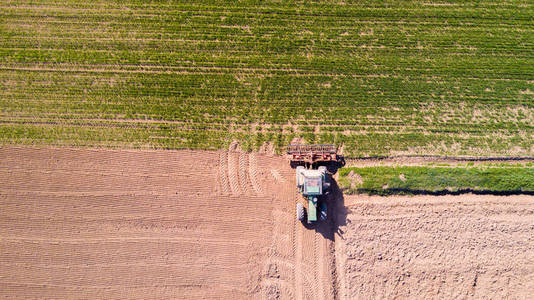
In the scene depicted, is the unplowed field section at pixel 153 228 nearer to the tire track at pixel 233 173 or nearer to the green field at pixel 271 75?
the tire track at pixel 233 173

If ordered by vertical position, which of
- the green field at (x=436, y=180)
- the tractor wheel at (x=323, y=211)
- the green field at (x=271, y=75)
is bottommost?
the tractor wheel at (x=323, y=211)

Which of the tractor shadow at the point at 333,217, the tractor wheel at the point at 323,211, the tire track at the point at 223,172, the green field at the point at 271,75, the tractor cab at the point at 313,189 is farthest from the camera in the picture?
the green field at the point at 271,75

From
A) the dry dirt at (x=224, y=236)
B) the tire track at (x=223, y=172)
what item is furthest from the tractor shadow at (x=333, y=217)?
the tire track at (x=223, y=172)

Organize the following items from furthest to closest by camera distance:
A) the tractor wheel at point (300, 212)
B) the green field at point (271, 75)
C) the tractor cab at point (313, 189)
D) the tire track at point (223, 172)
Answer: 1. the green field at point (271, 75)
2. the tire track at point (223, 172)
3. the tractor wheel at point (300, 212)
4. the tractor cab at point (313, 189)

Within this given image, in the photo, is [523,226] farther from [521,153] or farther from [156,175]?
[156,175]

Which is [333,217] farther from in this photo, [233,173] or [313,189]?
[233,173]

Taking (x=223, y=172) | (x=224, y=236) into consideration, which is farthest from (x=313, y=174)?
(x=224, y=236)
